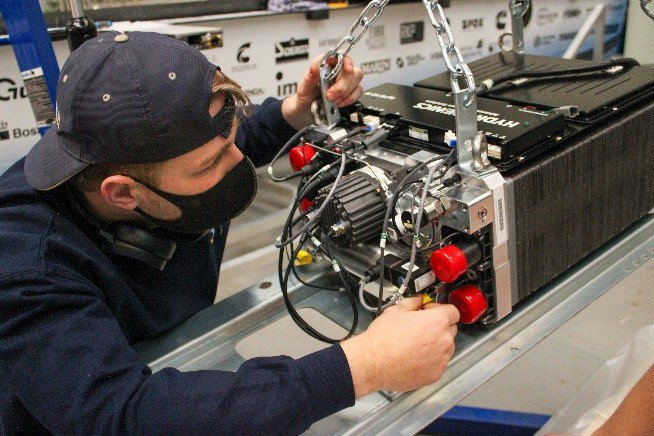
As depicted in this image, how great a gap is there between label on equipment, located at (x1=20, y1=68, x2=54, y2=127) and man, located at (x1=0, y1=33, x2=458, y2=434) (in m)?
0.46

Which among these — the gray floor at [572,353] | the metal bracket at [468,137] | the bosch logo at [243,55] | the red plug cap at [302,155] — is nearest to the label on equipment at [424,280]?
the metal bracket at [468,137]

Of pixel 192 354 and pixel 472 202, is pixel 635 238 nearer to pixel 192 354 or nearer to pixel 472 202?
pixel 472 202

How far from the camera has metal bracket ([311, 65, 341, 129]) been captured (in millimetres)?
1004

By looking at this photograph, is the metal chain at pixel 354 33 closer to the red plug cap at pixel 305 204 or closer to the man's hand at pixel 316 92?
the man's hand at pixel 316 92

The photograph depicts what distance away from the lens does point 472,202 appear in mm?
727

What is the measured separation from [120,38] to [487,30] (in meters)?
2.74

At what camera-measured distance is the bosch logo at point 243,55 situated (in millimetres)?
2291

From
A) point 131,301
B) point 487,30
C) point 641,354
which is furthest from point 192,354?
point 487,30

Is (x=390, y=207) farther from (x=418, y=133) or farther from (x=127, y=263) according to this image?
(x=127, y=263)

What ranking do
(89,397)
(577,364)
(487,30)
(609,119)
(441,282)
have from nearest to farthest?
(89,397) → (441,282) → (609,119) → (577,364) → (487,30)

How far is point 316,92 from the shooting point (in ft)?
3.72

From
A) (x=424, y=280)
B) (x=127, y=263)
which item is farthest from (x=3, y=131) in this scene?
(x=424, y=280)

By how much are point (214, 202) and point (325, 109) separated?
0.28 meters

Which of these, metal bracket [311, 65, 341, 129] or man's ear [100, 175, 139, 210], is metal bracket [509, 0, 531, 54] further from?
man's ear [100, 175, 139, 210]
